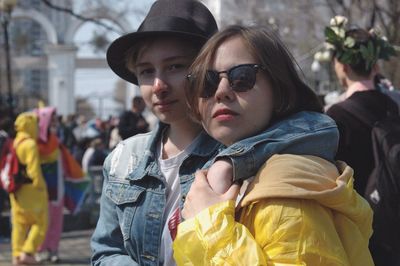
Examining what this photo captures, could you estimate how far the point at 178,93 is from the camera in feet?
7.73

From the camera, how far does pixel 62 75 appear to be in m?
37.1

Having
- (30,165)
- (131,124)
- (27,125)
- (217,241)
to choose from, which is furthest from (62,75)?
(217,241)

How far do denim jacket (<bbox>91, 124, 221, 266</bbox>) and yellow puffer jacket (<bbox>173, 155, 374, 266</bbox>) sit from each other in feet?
1.55

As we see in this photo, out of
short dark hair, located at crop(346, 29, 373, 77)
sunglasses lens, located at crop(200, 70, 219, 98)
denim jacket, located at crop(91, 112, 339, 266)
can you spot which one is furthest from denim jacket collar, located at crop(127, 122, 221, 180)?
short dark hair, located at crop(346, 29, 373, 77)

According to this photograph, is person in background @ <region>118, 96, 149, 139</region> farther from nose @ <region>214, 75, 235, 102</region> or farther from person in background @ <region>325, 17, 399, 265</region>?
nose @ <region>214, 75, 235, 102</region>

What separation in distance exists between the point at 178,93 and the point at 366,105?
5.84 feet

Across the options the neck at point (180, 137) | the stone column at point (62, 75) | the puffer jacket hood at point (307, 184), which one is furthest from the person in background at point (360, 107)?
the stone column at point (62, 75)

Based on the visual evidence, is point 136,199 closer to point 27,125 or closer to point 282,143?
point 282,143

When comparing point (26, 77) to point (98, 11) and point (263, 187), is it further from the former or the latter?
point (263, 187)

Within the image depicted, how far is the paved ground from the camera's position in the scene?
28.9ft

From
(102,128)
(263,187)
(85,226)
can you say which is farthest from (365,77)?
(102,128)

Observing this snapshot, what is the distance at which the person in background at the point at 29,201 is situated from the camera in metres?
8.35

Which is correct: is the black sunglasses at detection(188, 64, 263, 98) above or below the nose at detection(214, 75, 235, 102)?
above

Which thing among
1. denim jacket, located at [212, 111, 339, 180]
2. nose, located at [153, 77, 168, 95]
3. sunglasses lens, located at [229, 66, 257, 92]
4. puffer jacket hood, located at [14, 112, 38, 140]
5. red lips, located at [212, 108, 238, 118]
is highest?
sunglasses lens, located at [229, 66, 257, 92]
